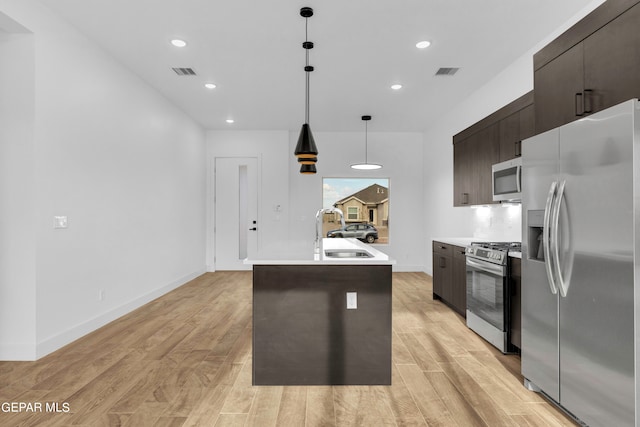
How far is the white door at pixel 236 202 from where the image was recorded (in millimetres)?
7652

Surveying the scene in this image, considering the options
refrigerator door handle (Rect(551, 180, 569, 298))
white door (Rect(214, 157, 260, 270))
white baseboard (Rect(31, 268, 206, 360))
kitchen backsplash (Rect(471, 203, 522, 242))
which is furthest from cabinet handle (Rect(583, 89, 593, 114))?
white door (Rect(214, 157, 260, 270))

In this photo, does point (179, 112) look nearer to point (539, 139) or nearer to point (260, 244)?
point (260, 244)

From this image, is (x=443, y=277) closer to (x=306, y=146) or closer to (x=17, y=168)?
(x=306, y=146)

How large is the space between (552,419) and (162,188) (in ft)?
17.1

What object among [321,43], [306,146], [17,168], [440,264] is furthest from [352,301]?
[17,168]

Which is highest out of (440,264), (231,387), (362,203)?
(362,203)

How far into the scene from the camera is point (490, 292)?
3447mm

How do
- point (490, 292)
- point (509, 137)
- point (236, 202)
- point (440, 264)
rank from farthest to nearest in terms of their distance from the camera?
point (236, 202)
point (440, 264)
point (509, 137)
point (490, 292)

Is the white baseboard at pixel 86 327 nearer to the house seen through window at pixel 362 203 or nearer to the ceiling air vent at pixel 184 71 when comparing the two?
the ceiling air vent at pixel 184 71

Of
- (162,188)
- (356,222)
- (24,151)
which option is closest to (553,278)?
(24,151)

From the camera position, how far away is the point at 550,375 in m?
2.30

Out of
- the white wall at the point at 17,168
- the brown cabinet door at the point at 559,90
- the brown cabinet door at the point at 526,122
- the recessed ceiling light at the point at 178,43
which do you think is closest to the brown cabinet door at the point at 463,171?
the brown cabinet door at the point at 526,122

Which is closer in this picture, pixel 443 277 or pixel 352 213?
pixel 443 277

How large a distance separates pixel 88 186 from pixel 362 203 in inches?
208
